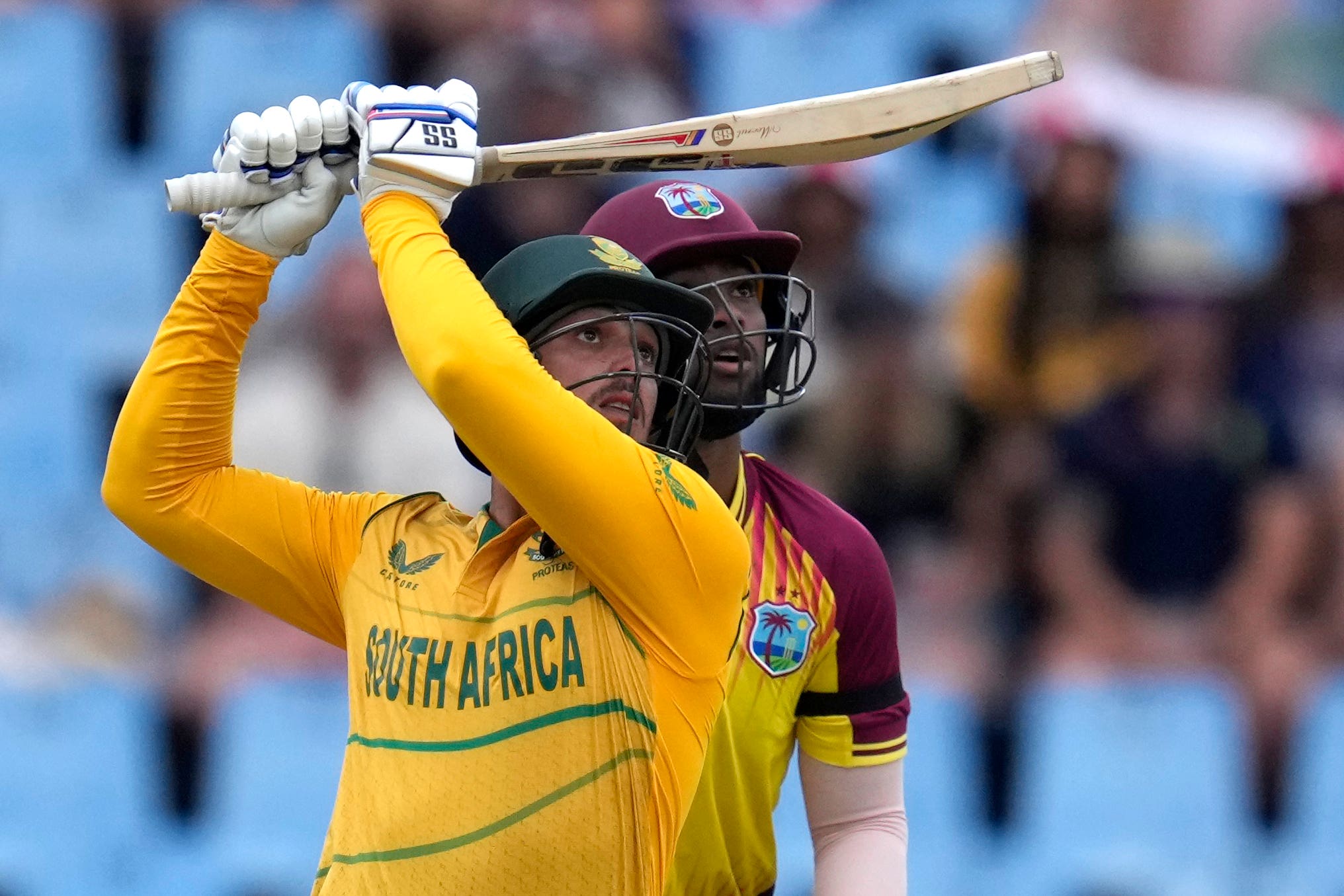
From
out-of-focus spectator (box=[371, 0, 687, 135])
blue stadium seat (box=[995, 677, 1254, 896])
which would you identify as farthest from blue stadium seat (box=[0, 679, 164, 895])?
blue stadium seat (box=[995, 677, 1254, 896])

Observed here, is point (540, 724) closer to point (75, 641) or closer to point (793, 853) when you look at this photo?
point (793, 853)

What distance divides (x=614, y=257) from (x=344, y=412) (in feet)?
10.9

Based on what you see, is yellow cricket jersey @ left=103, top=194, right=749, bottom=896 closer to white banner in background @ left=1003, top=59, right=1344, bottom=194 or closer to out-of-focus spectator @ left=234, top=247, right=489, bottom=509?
out-of-focus spectator @ left=234, top=247, right=489, bottom=509

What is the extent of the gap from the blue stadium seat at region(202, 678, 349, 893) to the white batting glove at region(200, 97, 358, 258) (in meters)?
3.28

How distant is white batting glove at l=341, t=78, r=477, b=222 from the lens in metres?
2.04

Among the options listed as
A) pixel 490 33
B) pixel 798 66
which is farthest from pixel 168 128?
pixel 798 66

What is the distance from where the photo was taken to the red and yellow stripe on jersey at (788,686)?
2.73 metres

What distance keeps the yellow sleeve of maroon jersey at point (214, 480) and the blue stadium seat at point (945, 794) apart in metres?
3.30

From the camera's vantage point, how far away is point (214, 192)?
2.16 m

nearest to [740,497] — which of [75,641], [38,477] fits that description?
[75,641]

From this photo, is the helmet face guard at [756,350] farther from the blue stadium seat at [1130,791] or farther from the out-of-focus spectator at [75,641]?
the out-of-focus spectator at [75,641]

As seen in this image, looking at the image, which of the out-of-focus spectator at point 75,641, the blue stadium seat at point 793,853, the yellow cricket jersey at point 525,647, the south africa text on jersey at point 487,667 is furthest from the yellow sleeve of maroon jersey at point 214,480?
the out-of-focus spectator at point 75,641

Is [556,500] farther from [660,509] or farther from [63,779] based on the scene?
[63,779]

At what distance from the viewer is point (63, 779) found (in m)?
5.30
